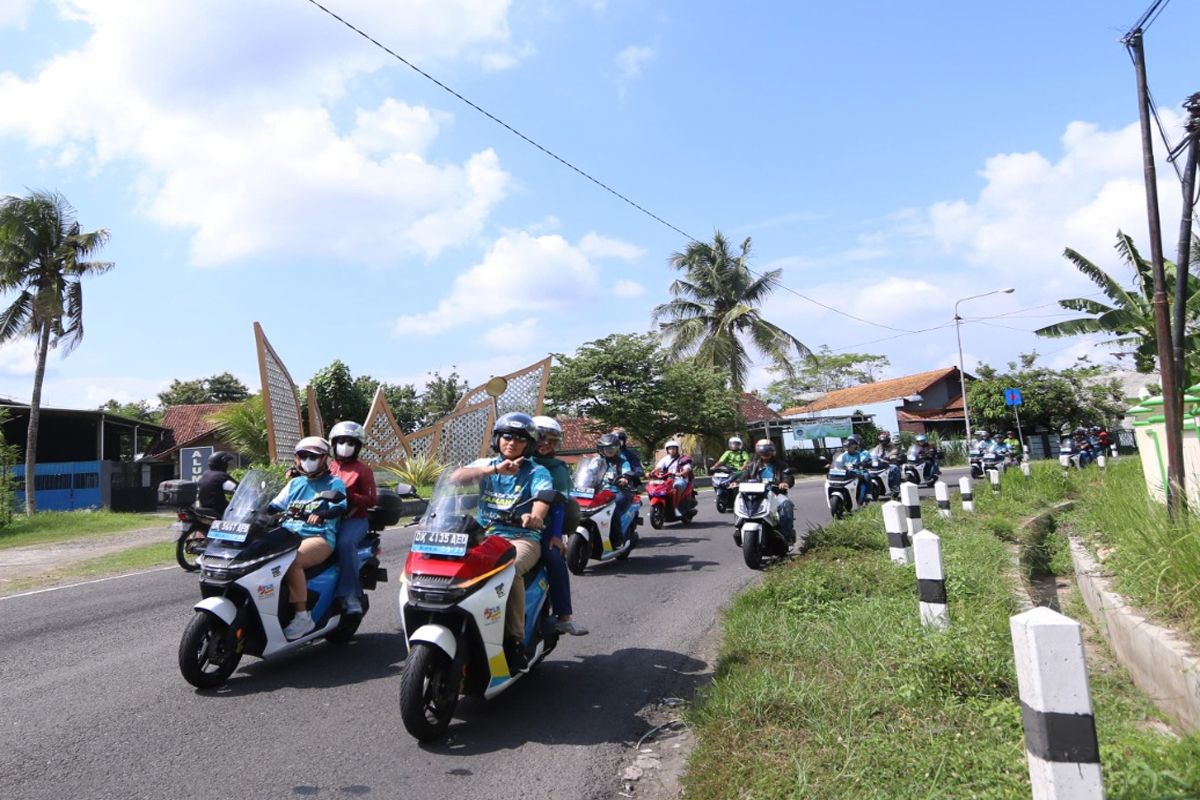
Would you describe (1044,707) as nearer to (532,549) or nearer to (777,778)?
(777,778)

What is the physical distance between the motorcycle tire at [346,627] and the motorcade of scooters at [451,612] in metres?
1.70

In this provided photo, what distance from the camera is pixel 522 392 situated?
25.2 metres

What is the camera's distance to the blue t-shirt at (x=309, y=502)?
5458 mm

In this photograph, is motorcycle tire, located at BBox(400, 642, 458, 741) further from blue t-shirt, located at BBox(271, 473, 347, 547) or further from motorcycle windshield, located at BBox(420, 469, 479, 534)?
blue t-shirt, located at BBox(271, 473, 347, 547)

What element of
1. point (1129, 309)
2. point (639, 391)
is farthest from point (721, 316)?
point (1129, 309)

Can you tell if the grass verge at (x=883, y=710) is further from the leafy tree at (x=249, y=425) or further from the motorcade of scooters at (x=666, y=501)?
the leafy tree at (x=249, y=425)

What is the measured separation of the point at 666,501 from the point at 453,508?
8983mm

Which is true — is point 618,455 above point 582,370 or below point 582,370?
below

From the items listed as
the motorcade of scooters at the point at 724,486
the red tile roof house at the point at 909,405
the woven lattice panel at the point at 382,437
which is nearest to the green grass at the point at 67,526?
the woven lattice panel at the point at 382,437

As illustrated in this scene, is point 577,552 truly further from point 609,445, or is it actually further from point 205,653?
point 205,653

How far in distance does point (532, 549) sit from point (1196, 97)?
30.4 feet

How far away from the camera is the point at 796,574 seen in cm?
679

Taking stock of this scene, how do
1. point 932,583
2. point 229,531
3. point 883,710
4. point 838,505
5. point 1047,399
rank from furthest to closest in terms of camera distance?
point 1047,399 < point 838,505 < point 229,531 < point 932,583 < point 883,710

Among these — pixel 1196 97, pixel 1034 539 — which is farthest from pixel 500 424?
pixel 1196 97
